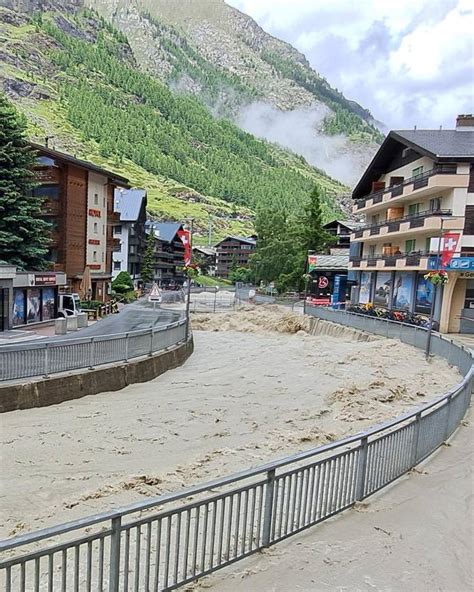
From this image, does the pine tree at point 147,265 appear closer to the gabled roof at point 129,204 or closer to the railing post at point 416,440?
the gabled roof at point 129,204

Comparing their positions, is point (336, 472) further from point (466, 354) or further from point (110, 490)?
point (466, 354)

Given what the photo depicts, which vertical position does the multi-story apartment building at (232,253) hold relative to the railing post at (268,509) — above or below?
above

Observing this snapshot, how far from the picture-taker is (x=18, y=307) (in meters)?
27.7

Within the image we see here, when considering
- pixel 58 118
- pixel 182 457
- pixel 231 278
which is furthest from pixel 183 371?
pixel 58 118

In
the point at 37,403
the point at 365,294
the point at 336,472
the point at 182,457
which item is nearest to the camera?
the point at 336,472

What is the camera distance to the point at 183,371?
2052cm

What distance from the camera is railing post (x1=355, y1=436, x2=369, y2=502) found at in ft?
20.9

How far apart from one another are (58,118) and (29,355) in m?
205

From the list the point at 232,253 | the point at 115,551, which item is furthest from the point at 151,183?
the point at 115,551

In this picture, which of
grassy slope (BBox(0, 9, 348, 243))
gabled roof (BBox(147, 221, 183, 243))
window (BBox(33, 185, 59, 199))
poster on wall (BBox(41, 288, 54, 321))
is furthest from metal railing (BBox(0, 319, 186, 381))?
grassy slope (BBox(0, 9, 348, 243))

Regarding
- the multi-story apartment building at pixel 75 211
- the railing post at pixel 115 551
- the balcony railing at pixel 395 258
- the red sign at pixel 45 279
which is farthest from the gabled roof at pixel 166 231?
the railing post at pixel 115 551

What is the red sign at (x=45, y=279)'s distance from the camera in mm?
28922

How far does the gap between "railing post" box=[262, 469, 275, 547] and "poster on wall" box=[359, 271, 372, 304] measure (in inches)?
1614

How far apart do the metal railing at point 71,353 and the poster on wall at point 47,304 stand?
44.8 ft
